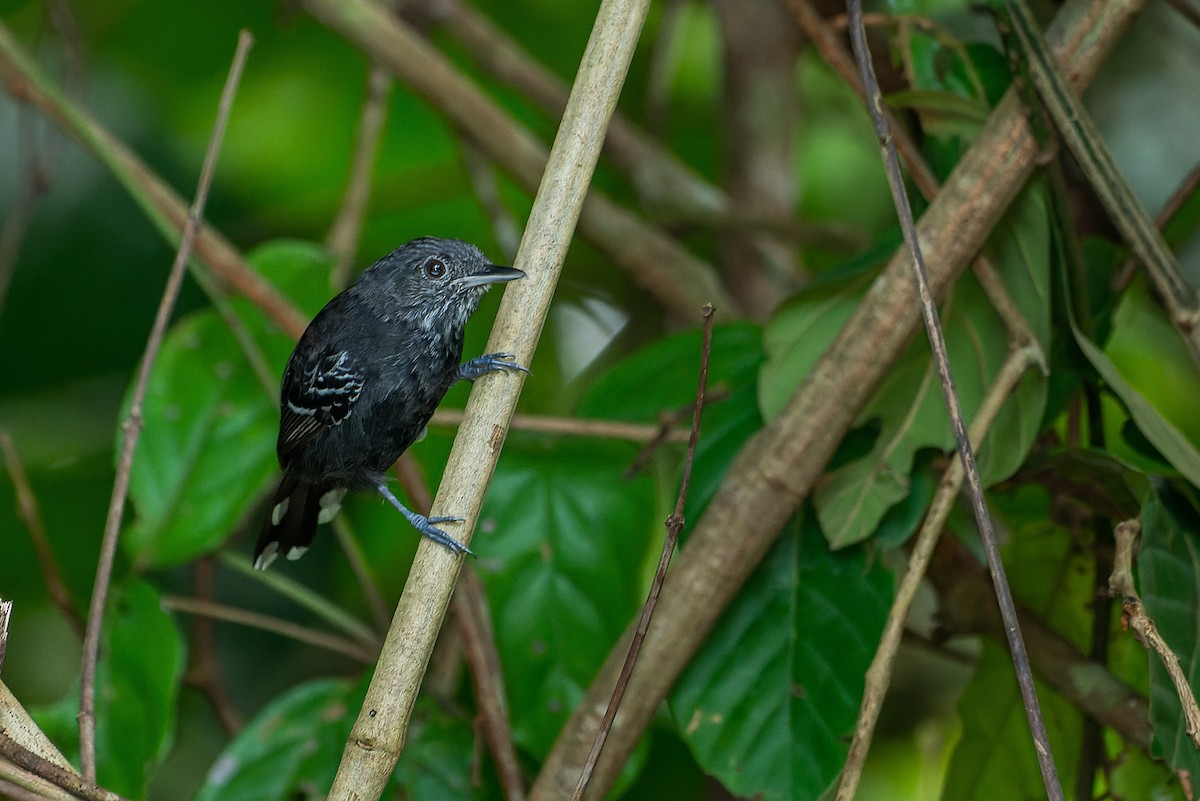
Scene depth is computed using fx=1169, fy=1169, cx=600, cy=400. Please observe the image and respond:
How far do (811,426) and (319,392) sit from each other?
112 centimetres

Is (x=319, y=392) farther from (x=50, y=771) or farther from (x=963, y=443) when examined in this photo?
(x=963, y=443)

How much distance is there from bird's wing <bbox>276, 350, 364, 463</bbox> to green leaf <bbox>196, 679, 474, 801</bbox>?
1.98 feet

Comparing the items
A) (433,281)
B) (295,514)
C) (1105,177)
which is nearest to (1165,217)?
(1105,177)

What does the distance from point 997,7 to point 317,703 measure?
2.07 meters

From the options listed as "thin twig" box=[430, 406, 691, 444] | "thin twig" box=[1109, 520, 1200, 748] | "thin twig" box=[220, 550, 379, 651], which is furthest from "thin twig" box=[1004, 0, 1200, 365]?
"thin twig" box=[220, 550, 379, 651]

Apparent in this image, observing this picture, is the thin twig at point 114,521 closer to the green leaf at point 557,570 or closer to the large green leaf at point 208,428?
the large green leaf at point 208,428

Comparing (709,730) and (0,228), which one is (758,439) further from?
(0,228)

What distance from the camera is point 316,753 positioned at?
8.67 feet

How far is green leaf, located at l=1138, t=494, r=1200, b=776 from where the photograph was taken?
183 cm

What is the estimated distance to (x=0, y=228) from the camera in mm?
4352

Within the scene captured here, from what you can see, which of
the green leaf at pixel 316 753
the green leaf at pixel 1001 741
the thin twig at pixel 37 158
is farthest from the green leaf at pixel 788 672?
the thin twig at pixel 37 158

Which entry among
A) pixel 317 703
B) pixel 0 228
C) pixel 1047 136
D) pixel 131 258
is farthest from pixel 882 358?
pixel 0 228

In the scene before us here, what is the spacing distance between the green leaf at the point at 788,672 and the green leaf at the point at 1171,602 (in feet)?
1.53

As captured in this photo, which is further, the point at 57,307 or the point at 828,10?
the point at 57,307
